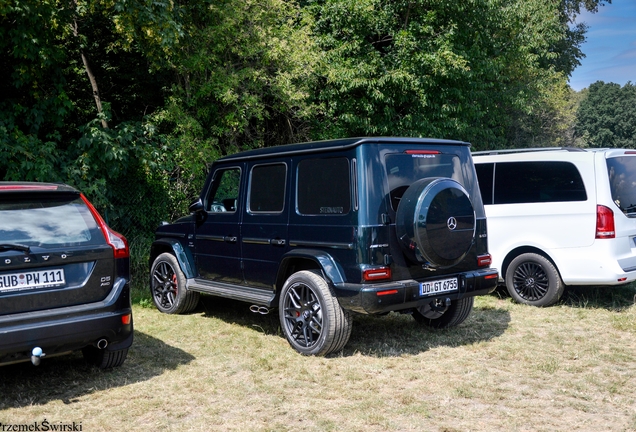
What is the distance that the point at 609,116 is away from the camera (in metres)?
75.1

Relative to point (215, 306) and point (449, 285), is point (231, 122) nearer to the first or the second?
point (215, 306)

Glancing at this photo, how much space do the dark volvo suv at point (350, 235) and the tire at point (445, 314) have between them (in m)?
0.01

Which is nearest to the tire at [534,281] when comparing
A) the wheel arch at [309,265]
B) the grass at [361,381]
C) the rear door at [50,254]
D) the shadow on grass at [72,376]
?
the grass at [361,381]

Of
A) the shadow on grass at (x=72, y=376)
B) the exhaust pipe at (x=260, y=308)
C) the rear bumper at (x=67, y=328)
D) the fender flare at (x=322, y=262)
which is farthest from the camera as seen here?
the exhaust pipe at (x=260, y=308)

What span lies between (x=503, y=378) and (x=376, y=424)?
5.15ft

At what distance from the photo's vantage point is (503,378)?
5.42 meters

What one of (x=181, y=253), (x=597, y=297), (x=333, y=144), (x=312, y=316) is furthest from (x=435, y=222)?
(x=597, y=297)

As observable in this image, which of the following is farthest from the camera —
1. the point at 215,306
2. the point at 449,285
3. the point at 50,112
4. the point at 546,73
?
the point at 546,73

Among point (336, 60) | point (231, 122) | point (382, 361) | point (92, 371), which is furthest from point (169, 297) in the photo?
point (336, 60)

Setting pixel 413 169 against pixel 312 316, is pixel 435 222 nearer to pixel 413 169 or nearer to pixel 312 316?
pixel 413 169

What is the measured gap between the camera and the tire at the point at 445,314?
7.12 meters

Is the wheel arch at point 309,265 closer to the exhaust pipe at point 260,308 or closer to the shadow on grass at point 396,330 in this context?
the exhaust pipe at point 260,308

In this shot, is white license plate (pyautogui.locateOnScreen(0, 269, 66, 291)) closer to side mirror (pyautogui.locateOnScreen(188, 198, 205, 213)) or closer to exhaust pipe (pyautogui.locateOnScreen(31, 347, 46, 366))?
exhaust pipe (pyautogui.locateOnScreen(31, 347, 46, 366))

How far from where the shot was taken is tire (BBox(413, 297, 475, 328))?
23.4 ft
